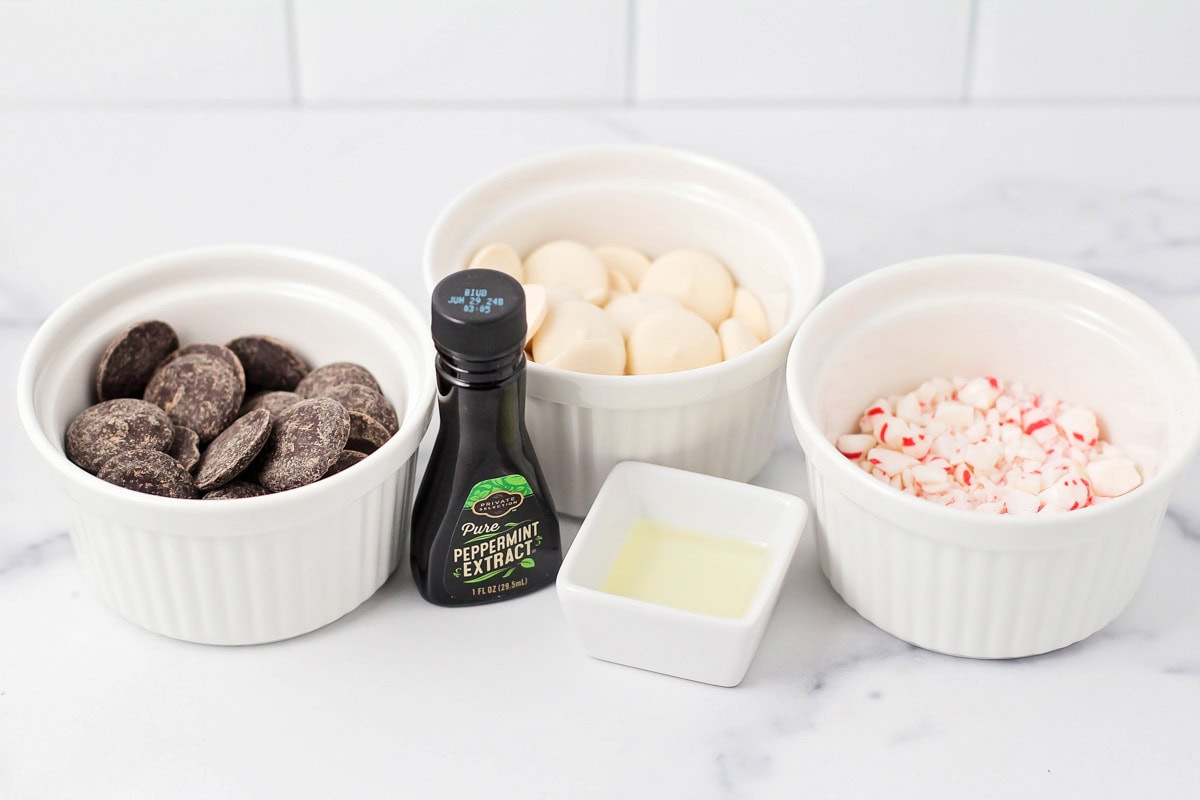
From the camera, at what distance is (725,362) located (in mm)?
1059

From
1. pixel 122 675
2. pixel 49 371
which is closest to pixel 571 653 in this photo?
pixel 122 675

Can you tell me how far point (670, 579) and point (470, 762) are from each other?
201mm

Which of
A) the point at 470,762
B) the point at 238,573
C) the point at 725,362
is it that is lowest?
the point at 470,762

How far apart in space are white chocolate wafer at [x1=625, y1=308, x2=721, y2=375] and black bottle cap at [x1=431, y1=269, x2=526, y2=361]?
0.59ft

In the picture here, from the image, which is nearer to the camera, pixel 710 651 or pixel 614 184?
pixel 710 651

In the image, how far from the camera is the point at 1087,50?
1519 mm

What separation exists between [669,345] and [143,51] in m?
0.75

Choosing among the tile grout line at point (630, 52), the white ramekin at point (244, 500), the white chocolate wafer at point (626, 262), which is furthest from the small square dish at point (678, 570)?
the tile grout line at point (630, 52)

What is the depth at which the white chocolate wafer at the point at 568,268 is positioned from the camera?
1237 mm

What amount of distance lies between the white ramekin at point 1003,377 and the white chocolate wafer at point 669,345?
0.10 m

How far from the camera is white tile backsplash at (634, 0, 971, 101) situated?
58.4 inches

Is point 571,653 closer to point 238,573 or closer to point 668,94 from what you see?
point 238,573

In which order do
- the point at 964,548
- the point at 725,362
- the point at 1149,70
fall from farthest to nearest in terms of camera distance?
the point at 1149,70 < the point at 725,362 < the point at 964,548

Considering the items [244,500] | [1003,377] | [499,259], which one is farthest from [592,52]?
[244,500]
